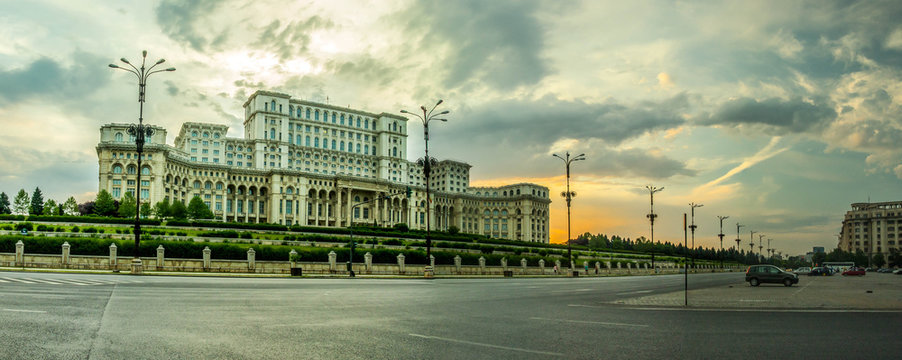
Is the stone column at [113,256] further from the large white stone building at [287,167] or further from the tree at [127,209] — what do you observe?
the large white stone building at [287,167]

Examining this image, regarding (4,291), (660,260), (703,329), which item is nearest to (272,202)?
(660,260)

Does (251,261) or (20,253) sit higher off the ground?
(20,253)

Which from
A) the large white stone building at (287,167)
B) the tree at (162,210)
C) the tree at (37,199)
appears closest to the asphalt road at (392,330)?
the tree at (162,210)

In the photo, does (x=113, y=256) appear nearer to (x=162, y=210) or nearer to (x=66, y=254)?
(x=66, y=254)

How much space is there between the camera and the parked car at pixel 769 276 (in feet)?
132

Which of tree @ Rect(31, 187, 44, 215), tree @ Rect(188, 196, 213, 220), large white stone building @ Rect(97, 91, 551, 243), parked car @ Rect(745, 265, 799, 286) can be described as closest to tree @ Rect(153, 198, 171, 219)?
tree @ Rect(188, 196, 213, 220)

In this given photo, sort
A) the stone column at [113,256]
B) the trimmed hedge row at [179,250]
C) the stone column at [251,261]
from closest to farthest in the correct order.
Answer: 1. the stone column at [113,256]
2. the trimmed hedge row at [179,250]
3. the stone column at [251,261]

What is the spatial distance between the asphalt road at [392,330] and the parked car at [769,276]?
903 inches

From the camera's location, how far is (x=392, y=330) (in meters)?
12.4

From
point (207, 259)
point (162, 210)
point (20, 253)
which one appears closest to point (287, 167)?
point (162, 210)

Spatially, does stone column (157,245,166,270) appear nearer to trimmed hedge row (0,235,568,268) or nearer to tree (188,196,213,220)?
trimmed hedge row (0,235,568,268)

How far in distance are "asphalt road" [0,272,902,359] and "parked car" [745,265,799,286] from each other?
22.9m

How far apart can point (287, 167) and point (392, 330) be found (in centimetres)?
14081

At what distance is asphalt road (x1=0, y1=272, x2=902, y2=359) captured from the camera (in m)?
9.68
